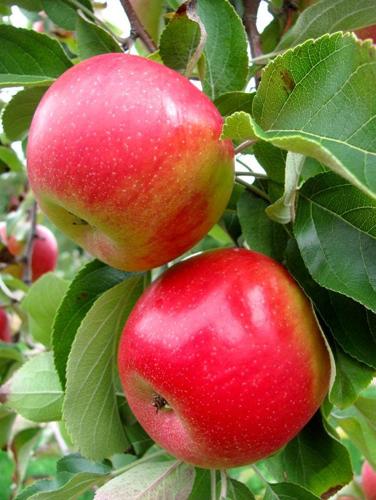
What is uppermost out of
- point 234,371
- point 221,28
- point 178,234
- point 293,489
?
point 221,28

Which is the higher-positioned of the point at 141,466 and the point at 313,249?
the point at 313,249

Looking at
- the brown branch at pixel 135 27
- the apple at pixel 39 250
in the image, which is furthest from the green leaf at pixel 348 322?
the apple at pixel 39 250

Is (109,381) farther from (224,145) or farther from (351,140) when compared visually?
(351,140)

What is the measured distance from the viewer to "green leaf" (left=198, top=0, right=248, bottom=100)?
2.88 feet

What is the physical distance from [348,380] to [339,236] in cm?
17

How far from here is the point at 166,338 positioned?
738mm

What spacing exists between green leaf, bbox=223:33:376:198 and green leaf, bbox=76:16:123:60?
0.26m

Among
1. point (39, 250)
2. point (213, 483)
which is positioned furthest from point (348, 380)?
point (39, 250)

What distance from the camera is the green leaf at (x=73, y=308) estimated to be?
933mm

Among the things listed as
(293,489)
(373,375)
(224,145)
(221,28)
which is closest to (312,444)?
(293,489)

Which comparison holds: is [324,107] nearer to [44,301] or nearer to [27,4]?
[27,4]

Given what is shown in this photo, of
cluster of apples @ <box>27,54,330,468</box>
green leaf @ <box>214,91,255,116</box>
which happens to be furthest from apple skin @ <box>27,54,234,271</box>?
green leaf @ <box>214,91,255,116</box>

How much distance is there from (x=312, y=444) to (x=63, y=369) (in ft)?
1.24

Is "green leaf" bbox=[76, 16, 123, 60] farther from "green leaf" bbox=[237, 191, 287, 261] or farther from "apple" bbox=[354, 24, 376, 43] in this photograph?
"apple" bbox=[354, 24, 376, 43]
